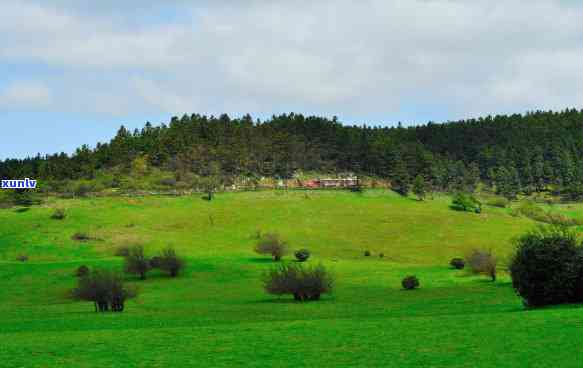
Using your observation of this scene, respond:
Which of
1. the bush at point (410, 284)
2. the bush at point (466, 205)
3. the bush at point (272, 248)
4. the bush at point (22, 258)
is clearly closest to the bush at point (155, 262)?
the bush at point (272, 248)

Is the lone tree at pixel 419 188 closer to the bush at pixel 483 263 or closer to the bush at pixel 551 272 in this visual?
the bush at pixel 483 263

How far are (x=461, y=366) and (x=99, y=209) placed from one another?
145 meters

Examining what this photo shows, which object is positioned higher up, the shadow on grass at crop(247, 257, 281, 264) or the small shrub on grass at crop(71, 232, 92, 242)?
the small shrub on grass at crop(71, 232, 92, 242)

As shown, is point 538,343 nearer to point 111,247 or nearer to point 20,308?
point 20,308

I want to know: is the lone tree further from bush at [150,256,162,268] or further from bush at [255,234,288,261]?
bush at [150,256,162,268]

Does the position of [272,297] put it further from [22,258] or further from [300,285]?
[22,258]

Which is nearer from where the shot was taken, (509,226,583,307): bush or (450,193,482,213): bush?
(509,226,583,307): bush

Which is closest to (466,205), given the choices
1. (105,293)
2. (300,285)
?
(300,285)

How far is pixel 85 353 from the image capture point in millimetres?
25516

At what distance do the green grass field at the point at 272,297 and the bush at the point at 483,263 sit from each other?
4.14 ft

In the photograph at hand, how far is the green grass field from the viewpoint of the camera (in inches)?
969

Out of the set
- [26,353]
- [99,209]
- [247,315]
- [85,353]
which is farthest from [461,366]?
[99,209]

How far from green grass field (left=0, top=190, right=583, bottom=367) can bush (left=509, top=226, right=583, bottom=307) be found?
6.78 ft

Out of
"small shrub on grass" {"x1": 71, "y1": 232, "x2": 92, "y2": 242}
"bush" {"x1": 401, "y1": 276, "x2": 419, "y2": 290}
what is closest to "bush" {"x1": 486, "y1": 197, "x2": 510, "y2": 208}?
"small shrub on grass" {"x1": 71, "y1": 232, "x2": 92, "y2": 242}
